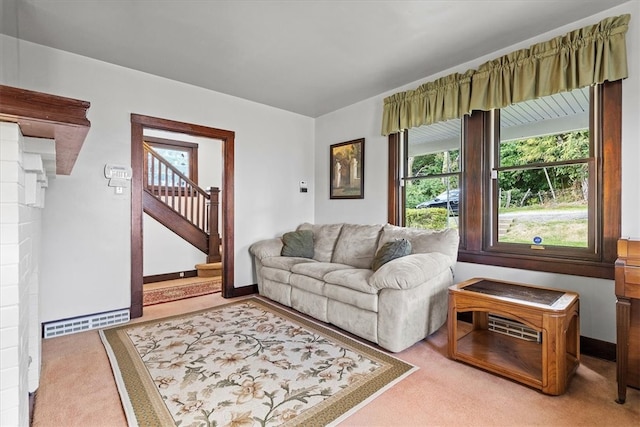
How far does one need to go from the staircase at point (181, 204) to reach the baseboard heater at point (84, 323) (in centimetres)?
207

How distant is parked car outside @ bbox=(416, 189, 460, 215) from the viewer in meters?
3.21

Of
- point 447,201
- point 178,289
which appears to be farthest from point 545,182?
point 178,289

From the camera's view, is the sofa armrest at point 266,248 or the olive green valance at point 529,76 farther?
the sofa armrest at point 266,248

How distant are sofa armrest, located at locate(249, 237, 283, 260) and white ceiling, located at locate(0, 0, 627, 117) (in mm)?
1935

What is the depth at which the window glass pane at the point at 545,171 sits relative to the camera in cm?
244

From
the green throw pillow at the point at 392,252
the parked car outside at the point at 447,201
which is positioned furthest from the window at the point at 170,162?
the parked car outside at the point at 447,201

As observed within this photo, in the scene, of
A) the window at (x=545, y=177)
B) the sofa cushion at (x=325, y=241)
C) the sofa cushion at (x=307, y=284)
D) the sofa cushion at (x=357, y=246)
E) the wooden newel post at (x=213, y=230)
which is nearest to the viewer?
the window at (x=545, y=177)

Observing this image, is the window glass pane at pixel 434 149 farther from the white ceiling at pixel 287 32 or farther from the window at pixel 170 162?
the window at pixel 170 162

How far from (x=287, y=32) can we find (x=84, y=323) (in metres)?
3.18

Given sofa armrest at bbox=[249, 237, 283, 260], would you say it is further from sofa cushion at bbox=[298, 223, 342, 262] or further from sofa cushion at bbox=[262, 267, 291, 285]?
sofa cushion at bbox=[298, 223, 342, 262]

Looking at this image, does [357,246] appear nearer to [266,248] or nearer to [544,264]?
[266,248]

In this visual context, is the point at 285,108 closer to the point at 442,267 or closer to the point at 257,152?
the point at 257,152

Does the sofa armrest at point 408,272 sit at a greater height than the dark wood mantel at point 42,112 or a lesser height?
lesser

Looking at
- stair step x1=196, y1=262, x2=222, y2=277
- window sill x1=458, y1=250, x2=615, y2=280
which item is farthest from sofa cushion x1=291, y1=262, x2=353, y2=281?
stair step x1=196, y1=262, x2=222, y2=277
